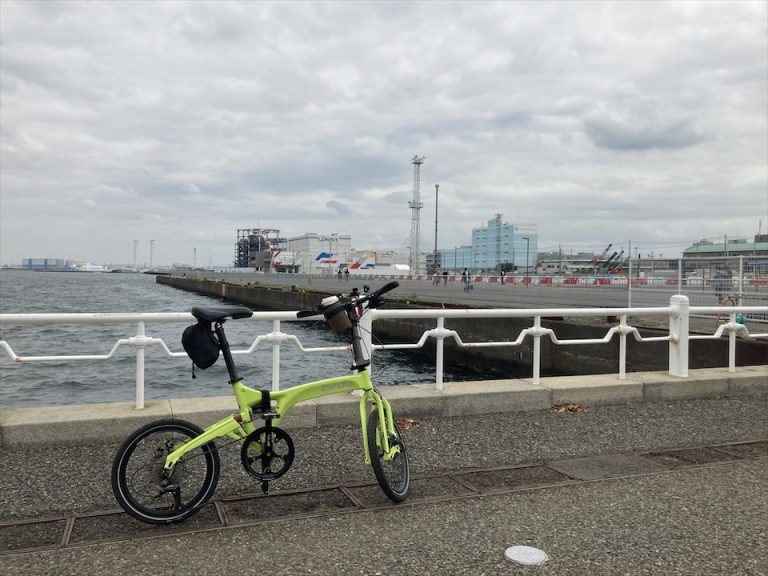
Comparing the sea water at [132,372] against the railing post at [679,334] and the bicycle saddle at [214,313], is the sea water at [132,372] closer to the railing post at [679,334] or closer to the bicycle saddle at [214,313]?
the railing post at [679,334]

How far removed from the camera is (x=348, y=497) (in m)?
4.30

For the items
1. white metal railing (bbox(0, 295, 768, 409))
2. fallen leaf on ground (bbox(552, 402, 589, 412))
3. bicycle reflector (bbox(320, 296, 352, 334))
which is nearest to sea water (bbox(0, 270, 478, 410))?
white metal railing (bbox(0, 295, 768, 409))

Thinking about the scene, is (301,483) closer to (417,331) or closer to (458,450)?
(458,450)

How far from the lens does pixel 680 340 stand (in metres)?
8.07

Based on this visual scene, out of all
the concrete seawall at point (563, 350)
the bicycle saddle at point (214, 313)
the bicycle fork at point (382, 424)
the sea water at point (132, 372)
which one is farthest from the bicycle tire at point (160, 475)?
the concrete seawall at point (563, 350)

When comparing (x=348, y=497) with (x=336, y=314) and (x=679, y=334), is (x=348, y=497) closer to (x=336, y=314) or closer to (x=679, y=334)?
(x=336, y=314)

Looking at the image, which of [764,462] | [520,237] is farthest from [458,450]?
[520,237]

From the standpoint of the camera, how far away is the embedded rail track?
3631 mm

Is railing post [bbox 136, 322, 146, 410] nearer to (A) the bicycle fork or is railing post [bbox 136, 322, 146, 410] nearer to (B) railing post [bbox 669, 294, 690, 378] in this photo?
(A) the bicycle fork

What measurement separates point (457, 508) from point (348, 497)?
0.77 metres

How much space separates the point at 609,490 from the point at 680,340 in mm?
4304

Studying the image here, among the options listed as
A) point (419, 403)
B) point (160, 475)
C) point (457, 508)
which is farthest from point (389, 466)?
point (419, 403)

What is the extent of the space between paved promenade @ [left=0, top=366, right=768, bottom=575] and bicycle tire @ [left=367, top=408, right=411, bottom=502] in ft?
0.43

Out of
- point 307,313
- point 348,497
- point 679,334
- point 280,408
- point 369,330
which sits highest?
point 307,313
